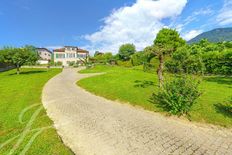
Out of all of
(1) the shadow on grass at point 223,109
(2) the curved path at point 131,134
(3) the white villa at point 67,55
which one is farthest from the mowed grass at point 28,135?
(3) the white villa at point 67,55

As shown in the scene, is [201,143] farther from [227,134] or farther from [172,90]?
[172,90]

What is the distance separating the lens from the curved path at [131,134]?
6.21 meters

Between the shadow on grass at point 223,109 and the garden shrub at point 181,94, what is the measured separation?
1426mm

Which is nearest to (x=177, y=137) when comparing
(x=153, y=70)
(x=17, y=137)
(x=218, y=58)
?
(x=17, y=137)

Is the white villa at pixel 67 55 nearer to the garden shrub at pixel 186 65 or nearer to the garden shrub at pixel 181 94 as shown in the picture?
the garden shrub at pixel 186 65

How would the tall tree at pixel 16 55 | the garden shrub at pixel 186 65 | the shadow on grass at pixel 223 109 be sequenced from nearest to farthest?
the shadow on grass at pixel 223 109, the garden shrub at pixel 186 65, the tall tree at pixel 16 55

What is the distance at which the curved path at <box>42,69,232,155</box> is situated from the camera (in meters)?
6.21

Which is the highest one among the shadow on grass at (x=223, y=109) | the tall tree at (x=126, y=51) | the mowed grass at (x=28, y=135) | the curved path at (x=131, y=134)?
the tall tree at (x=126, y=51)

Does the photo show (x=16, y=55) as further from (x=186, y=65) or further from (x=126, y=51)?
(x=126, y=51)

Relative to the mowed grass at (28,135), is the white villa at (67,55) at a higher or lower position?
higher

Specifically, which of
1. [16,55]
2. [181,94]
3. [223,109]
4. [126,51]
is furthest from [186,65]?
[126,51]

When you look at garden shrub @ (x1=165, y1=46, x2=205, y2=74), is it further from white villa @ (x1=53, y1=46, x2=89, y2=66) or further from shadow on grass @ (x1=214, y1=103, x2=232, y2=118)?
white villa @ (x1=53, y1=46, x2=89, y2=66)

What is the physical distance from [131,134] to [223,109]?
225 inches

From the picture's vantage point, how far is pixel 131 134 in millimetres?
7438
